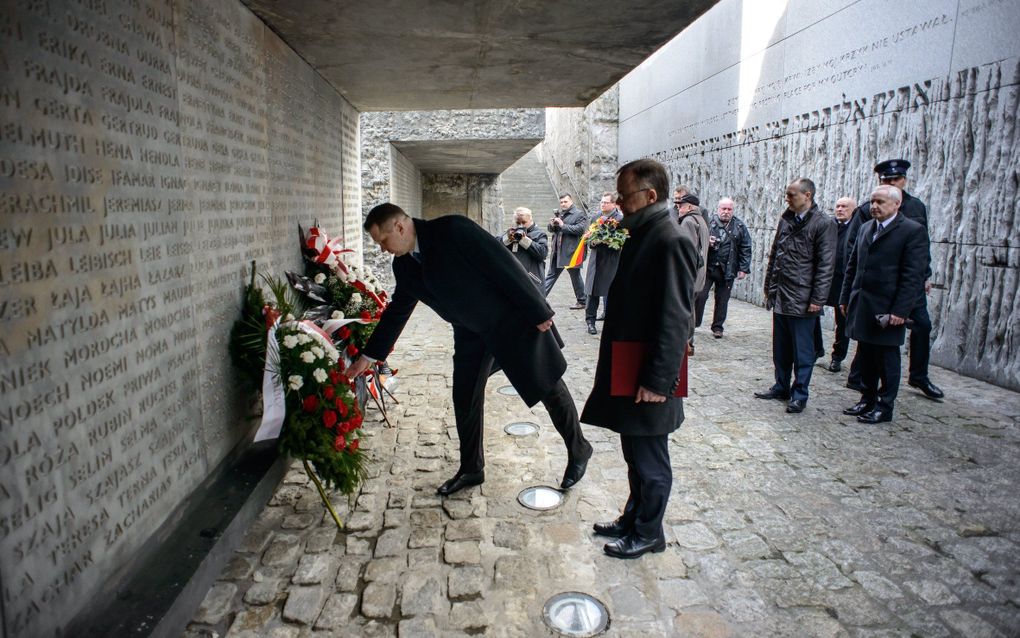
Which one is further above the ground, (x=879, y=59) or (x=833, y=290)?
(x=879, y=59)

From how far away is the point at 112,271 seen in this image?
230cm

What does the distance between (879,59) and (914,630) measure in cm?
742

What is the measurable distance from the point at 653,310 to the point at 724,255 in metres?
5.78

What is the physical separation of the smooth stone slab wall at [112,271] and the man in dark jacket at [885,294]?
457 centimetres

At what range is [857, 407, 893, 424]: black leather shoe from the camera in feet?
16.0

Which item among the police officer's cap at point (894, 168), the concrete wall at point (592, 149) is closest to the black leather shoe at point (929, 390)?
the police officer's cap at point (894, 168)

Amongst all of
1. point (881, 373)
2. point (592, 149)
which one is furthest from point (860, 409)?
point (592, 149)

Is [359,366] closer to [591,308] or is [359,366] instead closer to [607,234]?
[607,234]

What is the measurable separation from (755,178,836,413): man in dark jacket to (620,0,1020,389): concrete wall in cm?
221

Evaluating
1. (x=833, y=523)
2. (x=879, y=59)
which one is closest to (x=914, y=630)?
(x=833, y=523)

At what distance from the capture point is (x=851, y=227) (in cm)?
607

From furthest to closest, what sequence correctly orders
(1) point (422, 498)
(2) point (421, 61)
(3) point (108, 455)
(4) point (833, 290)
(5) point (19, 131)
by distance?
(4) point (833, 290) → (2) point (421, 61) → (1) point (422, 498) → (3) point (108, 455) → (5) point (19, 131)

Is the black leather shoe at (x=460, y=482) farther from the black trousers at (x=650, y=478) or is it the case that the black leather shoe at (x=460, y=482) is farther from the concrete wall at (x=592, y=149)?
the concrete wall at (x=592, y=149)

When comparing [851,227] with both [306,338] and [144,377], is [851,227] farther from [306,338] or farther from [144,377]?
[144,377]
